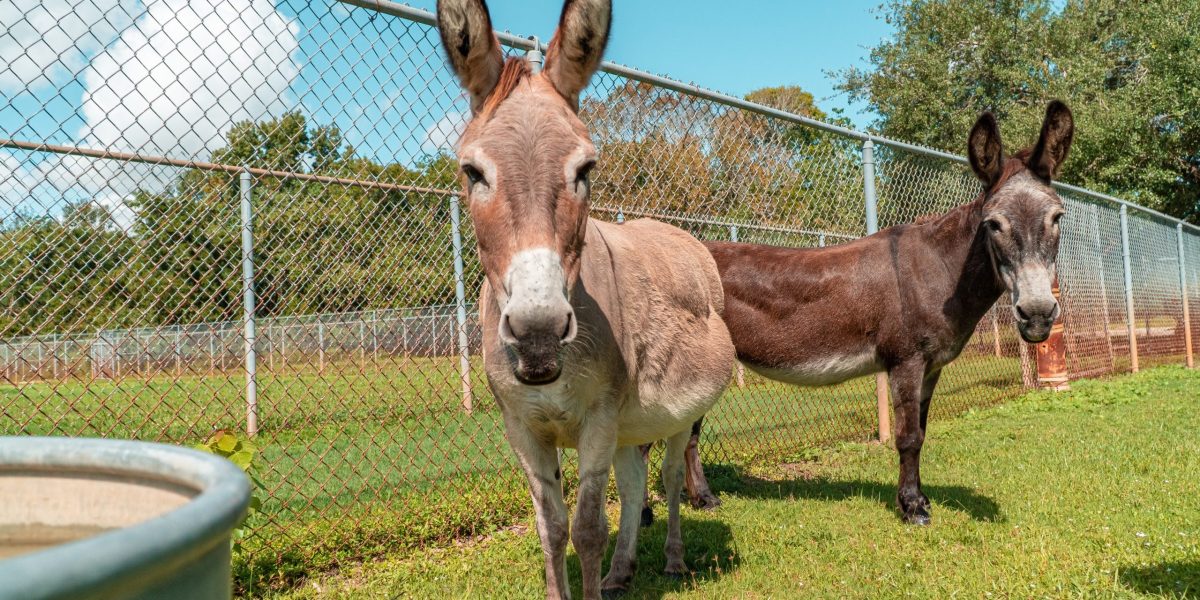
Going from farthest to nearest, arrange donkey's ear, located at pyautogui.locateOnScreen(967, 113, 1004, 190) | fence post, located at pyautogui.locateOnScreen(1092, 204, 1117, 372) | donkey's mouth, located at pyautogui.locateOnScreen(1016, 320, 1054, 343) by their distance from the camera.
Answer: fence post, located at pyautogui.locateOnScreen(1092, 204, 1117, 372), donkey's ear, located at pyautogui.locateOnScreen(967, 113, 1004, 190), donkey's mouth, located at pyautogui.locateOnScreen(1016, 320, 1054, 343)

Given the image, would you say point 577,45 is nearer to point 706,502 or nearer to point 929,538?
point 929,538

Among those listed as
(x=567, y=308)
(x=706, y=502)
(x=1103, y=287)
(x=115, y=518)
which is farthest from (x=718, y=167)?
(x=1103, y=287)

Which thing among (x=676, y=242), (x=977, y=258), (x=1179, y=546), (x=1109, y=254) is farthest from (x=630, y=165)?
(x=1109, y=254)

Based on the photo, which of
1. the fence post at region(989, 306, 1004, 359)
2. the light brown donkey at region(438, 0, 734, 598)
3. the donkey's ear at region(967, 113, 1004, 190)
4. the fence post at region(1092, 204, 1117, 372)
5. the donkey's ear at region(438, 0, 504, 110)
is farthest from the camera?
the fence post at region(1092, 204, 1117, 372)

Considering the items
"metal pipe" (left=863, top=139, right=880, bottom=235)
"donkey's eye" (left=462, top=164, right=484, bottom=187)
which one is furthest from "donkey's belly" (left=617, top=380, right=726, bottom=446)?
"metal pipe" (left=863, top=139, right=880, bottom=235)

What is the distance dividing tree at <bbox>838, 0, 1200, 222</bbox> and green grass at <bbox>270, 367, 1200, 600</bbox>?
1759 cm

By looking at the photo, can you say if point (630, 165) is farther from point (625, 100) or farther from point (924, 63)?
point (924, 63)

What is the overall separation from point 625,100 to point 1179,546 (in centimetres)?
450

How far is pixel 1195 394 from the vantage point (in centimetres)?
980

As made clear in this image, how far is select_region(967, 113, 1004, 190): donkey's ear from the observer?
511cm

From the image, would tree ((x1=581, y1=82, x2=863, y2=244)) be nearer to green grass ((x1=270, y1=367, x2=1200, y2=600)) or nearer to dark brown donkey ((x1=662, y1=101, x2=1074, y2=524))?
dark brown donkey ((x1=662, y1=101, x2=1074, y2=524))

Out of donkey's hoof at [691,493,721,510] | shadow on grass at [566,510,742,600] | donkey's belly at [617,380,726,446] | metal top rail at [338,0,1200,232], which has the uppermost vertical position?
metal top rail at [338,0,1200,232]

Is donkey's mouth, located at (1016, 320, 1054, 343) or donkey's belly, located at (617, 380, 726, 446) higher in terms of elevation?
donkey's mouth, located at (1016, 320, 1054, 343)

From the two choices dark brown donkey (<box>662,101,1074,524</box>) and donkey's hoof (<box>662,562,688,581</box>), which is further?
dark brown donkey (<box>662,101,1074,524</box>)
